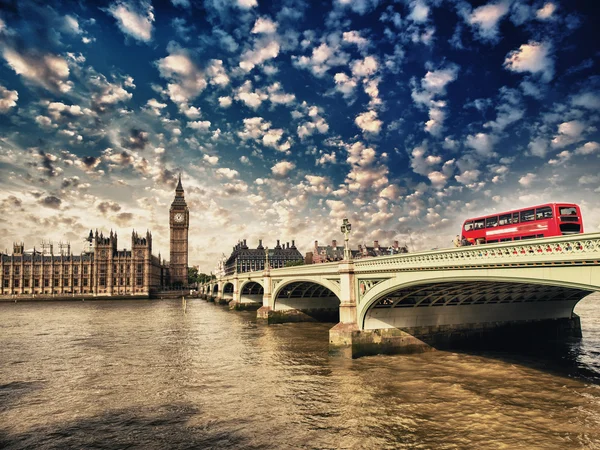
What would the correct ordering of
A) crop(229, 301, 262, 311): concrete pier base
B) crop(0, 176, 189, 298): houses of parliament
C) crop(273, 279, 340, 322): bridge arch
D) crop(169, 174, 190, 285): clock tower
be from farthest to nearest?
crop(169, 174, 190, 285): clock tower → crop(0, 176, 189, 298): houses of parliament → crop(229, 301, 262, 311): concrete pier base → crop(273, 279, 340, 322): bridge arch

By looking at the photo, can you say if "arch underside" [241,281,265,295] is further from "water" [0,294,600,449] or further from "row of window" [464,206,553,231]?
"row of window" [464,206,553,231]

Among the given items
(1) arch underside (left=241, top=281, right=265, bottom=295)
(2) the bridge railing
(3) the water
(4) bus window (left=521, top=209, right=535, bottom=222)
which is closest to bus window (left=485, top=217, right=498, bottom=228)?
(4) bus window (left=521, top=209, right=535, bottom=222)

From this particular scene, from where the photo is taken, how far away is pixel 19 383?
69.2 feet

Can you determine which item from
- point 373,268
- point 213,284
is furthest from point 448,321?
point 213,284

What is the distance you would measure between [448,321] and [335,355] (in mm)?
8763

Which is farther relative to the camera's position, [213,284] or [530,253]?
[213,284]

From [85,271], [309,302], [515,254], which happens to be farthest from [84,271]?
[515,254]

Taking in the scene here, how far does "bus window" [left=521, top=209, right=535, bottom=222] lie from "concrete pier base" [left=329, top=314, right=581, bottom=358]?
972 centimetres

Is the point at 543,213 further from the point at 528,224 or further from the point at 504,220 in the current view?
the point at 504,220

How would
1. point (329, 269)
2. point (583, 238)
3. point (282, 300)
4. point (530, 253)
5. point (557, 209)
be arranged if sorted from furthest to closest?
point (282, 300), point (329, 269), point (557, 209), point (530, 253), point (583, 238)

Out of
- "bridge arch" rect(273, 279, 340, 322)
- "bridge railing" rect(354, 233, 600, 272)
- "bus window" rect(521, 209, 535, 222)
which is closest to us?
"bridge railing" rect(354, 233, 600, 272)

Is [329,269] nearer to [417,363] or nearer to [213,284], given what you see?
[417,363]

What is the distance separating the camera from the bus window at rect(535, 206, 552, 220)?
20688mm

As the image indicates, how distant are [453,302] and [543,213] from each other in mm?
9512
